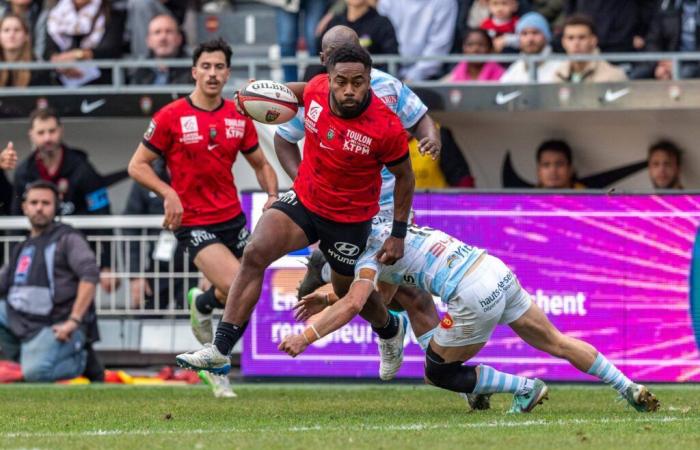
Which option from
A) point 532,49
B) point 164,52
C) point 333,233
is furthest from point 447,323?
point 164,52

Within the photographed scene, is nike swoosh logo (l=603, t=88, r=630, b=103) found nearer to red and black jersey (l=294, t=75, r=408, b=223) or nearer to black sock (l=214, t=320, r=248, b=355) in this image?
red and black jersey (l=294, t=75, r=408, b=223)

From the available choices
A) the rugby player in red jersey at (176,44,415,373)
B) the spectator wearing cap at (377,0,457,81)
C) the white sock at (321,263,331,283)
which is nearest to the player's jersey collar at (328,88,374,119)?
the rugby player in red jersey at (176,44,415,373)

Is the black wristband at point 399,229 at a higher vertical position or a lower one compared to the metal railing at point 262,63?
lower

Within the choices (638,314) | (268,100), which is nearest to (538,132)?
(638,314)

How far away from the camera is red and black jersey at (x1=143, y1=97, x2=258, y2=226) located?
11.8 m

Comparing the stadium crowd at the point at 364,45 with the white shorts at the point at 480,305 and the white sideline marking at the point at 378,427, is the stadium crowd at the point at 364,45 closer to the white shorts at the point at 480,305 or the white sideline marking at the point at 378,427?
the white shorts at the point at 480,305

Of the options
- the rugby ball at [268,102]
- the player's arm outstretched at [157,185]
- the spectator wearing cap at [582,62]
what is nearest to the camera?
the rugby ball at [268,102]

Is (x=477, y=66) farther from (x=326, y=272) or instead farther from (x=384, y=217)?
(x=326, y=272)

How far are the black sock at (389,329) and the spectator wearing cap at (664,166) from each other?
5.09 m

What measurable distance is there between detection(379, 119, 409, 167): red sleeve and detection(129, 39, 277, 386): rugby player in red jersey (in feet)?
7.48

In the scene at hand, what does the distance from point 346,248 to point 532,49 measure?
5.91m

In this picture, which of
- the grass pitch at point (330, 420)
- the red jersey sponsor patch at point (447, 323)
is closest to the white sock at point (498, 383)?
the grass pitch at point (330, 420)

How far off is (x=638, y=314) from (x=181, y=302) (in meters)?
4.33

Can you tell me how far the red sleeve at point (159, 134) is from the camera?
1171 centimetres
